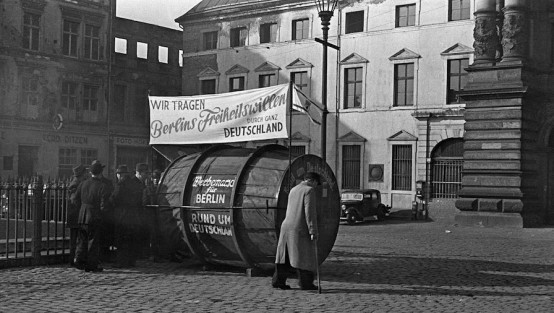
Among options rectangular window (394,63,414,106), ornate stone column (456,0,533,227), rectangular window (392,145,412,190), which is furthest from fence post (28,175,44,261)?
rectangular window (394,63,414,106)

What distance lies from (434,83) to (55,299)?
2691cm

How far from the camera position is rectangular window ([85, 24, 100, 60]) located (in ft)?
147

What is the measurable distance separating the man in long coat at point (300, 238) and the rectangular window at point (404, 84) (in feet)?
82.3

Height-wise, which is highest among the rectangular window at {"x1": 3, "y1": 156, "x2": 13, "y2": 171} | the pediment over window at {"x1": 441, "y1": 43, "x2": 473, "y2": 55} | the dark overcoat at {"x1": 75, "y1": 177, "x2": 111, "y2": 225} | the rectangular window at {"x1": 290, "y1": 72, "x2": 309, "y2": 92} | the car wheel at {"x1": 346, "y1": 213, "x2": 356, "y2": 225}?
the pediment over window at {"x1": 441, "y1": 43, "x2": 473, "y2": 55}

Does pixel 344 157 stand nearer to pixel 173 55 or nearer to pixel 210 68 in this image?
pixel 210 68

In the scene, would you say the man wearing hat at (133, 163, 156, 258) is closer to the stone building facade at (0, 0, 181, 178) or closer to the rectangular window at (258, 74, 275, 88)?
the stone building facade at (0, 0, 181, 178)

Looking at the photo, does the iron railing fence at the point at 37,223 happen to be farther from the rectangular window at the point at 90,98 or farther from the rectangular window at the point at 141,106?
the rectangular window at the point at 141,106

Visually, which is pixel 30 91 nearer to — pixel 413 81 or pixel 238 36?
pixel 238 36

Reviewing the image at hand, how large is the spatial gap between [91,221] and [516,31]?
1957 cm

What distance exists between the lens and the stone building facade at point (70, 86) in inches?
1606

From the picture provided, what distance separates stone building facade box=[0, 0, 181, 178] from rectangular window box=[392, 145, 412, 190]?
17.4m

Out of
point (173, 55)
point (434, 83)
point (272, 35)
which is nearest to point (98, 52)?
point (173, 55)

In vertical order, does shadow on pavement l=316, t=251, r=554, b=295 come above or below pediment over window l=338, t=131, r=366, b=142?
below

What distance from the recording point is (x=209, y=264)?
530 inches
